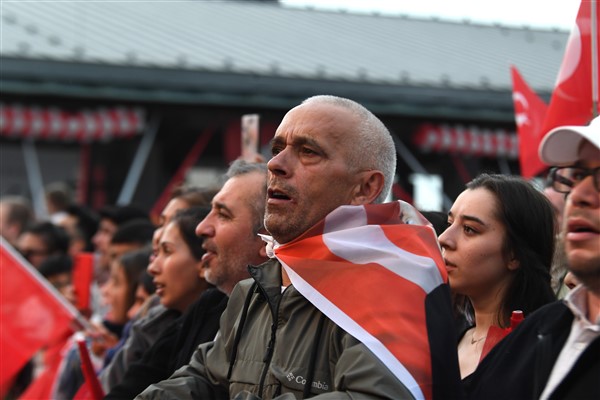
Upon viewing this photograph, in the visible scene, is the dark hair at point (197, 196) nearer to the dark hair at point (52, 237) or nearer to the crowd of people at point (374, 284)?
the crowd of people at point (374, 284)

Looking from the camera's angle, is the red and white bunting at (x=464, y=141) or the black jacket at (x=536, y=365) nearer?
the black jacket at (x=536, y=365)

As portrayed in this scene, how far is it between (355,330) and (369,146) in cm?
71

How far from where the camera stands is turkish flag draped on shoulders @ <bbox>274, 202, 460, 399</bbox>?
3102 millimetres

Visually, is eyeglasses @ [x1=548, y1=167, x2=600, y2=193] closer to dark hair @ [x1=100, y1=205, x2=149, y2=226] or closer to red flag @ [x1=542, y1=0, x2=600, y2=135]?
red flag @ [x1=542, y1=0, x2=600, y2=135]

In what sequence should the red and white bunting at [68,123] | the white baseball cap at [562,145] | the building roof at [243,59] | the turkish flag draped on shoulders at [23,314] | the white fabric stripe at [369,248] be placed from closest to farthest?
the white baseball cap at [562,145]
the white fabric stripe at [369,248]
the turkish flag draped on shoulders at [23,314]
the red and white bunting at [68,123]
the building roof at [243,59]

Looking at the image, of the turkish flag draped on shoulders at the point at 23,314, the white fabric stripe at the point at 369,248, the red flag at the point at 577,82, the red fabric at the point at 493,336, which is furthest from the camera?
the turkish flag draped on shoulders at the point at 23,314

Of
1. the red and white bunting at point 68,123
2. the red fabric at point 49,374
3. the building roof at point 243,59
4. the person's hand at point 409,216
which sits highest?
the person's hand at point 409,216

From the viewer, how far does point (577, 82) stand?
18.8ft

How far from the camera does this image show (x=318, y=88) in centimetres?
1541

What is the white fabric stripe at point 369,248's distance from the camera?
3.25 m

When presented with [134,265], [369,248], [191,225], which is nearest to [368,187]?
[369,248]

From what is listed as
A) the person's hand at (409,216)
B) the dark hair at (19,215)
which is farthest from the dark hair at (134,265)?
the dark hair at (19,215)

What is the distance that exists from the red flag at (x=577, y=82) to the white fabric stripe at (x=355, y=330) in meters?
2.70

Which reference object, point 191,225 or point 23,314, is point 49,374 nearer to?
point 23,314
